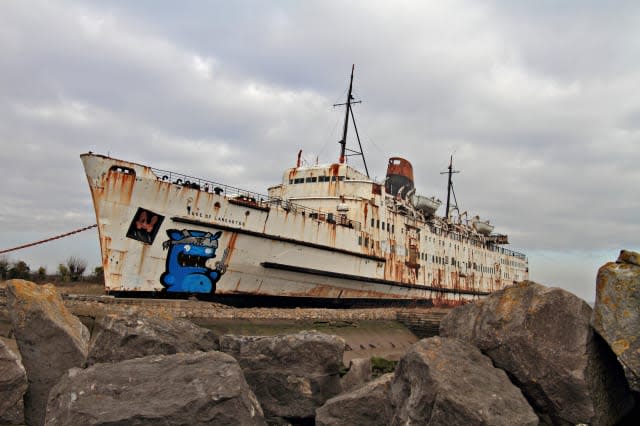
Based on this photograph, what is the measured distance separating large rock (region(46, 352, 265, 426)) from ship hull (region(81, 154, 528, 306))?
11237 mm

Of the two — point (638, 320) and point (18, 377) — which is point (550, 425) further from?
point (18, 377)

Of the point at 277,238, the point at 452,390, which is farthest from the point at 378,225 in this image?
the point at 452,390

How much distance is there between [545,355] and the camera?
487 centimetres

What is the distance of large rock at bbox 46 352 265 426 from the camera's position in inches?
154

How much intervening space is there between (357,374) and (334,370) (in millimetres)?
1233

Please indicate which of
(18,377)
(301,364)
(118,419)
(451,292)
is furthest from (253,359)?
(451,292)

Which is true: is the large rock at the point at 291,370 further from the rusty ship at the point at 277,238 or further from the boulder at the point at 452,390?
the rusty ship at the point at 277,238

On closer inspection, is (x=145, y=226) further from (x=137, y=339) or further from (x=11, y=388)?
(x=137, y=339)

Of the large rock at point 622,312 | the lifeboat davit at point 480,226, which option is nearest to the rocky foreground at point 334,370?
the large rock at point 622,312

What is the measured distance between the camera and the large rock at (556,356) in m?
4.72

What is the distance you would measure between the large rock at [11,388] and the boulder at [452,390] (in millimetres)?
4326

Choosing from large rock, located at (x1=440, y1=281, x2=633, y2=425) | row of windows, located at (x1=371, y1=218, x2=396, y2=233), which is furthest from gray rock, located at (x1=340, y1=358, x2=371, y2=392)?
row of windows, located at (x1=371, y1=218, x2=396, y2=233)

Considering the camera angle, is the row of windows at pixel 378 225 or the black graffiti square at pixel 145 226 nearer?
the black graffiti square at pixel 145 226

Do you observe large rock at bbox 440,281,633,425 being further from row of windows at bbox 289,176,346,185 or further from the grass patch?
row of windows at bbox 289,176,346,185
